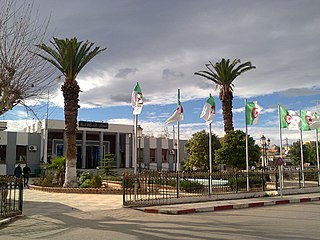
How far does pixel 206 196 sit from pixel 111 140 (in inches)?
1322

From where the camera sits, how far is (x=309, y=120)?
84.0 ft

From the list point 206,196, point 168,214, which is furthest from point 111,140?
point 168,214

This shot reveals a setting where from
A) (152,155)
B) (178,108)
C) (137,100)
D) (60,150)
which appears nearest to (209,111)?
(178,108)

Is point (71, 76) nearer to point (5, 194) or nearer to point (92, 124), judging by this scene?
point (5, 194)

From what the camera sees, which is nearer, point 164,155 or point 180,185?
point 180,185

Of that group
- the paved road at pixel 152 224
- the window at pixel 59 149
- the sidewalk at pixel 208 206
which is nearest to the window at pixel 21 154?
the window at pixel 59 149

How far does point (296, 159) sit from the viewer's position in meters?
65.8

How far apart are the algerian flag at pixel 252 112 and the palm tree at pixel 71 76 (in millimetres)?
9984

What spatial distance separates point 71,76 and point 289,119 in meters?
14.8

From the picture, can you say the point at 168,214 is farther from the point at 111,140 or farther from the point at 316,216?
the point at 111,140

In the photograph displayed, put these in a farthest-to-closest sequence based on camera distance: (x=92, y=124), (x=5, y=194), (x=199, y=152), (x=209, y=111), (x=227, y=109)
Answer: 1. (x=92, y=124)
2. (x=199, y=152)
3. (x=227, y=109)
4. (x=209, y=111)
5. (x=5, y=194)

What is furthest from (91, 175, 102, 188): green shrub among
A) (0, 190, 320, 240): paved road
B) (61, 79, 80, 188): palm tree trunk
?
(0, 190, 320, 240): paved road

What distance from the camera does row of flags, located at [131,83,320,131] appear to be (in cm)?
1723

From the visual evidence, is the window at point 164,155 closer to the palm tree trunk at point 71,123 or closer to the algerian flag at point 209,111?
the palm tree trunk at point 71,123
